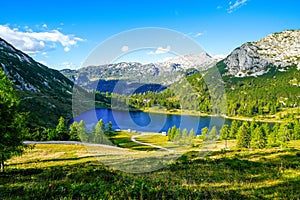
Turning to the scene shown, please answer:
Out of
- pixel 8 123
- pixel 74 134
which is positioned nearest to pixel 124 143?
pixel 74 134

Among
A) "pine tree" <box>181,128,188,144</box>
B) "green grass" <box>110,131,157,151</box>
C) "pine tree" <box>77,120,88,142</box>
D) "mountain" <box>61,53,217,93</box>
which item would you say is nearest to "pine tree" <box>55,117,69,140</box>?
"pine tree" <box>77,120,88,142</box>

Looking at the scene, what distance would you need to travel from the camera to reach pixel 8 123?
62.2 feet

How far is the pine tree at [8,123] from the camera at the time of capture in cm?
1853

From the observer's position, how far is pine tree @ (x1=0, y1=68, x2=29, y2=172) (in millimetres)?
18531

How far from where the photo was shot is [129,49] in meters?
19.9

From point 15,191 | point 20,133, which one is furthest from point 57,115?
point 15,191

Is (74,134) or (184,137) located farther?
(184,137)

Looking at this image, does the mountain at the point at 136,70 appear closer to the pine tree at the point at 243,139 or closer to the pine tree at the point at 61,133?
the pine tree at the point at 61,133

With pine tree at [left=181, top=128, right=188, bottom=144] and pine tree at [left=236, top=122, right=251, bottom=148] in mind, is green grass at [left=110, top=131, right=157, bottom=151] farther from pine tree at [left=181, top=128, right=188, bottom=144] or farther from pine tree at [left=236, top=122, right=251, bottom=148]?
pine tree at [left=236, top=122, right=251, bottom=148]

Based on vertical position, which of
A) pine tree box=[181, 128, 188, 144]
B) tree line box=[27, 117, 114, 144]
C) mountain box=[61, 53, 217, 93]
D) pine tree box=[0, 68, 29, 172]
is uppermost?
mountain box=[61, 53, 217, 93]

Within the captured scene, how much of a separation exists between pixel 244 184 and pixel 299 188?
2.24 meters

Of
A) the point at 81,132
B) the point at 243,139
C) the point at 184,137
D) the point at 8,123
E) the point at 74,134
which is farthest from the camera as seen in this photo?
the point at 184,137

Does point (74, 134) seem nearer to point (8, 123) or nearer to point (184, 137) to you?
point (184, 137)

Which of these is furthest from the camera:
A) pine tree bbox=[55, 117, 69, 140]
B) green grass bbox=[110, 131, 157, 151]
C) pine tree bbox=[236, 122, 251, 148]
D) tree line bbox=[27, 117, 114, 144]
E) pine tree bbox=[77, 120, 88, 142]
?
pine tree bbox=[236, 122, 251, 148]
